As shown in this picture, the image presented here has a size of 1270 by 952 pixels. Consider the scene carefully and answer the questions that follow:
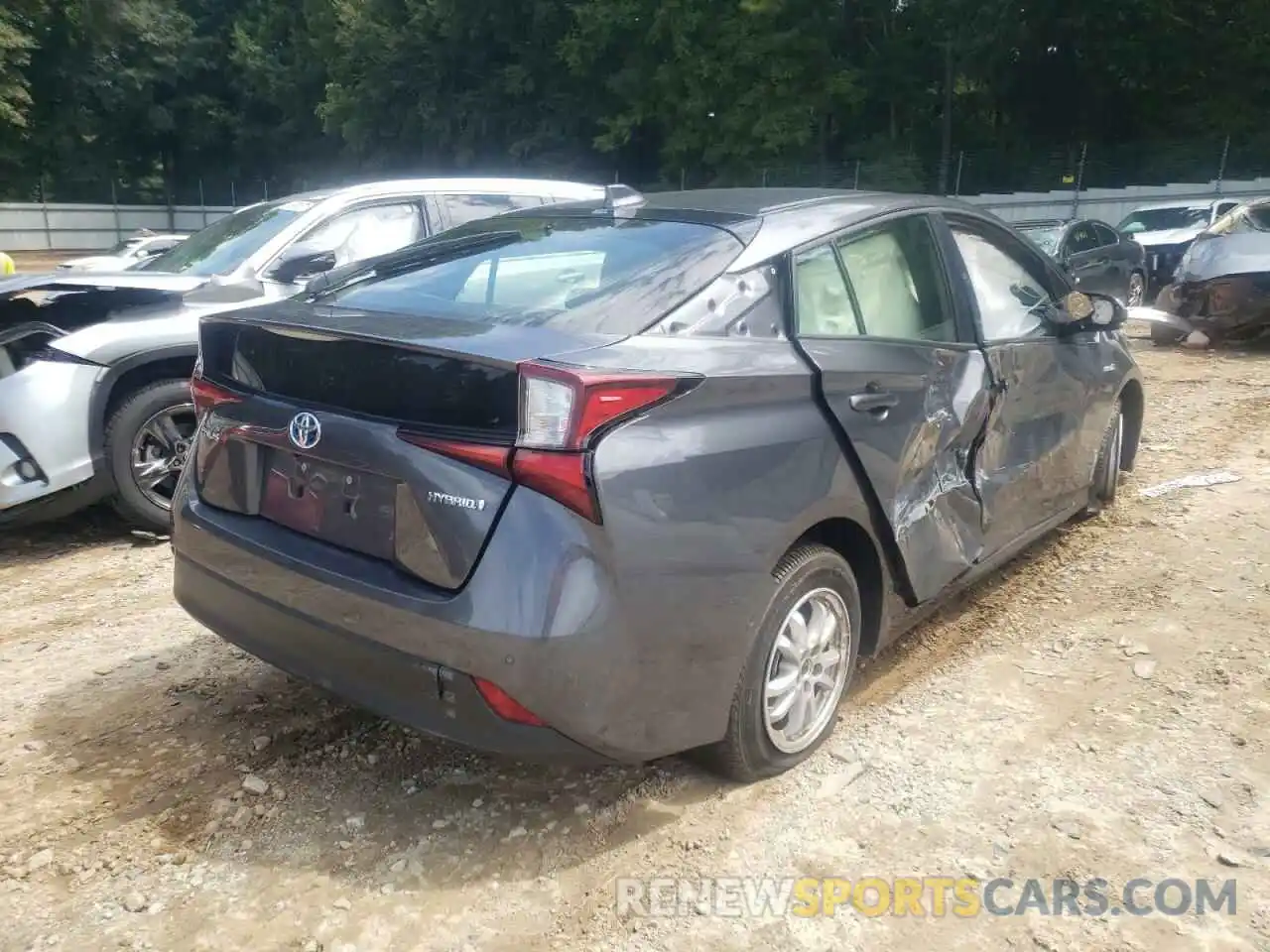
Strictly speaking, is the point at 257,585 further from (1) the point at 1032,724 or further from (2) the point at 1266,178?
(2) the point at 1266,178

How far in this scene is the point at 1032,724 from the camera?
3291 millimetres

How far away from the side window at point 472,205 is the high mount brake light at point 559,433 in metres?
4.39

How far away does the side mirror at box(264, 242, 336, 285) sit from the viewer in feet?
18.0

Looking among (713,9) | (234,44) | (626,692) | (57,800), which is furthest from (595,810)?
(234,44)

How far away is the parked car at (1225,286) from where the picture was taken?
961 cm

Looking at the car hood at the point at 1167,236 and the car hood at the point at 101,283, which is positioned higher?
the car hood at the point at 1167,236

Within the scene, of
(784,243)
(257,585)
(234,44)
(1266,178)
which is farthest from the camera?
(234,44)

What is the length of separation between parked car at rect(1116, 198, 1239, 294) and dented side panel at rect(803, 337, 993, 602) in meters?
12.6

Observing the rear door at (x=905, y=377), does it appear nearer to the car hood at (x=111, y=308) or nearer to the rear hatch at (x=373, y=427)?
the rear hatch at (x=373, y=427)

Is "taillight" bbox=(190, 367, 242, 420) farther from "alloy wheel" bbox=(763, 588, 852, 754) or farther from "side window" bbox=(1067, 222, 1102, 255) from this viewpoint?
"side window" bbox=(1067, 222, 1102, 255)

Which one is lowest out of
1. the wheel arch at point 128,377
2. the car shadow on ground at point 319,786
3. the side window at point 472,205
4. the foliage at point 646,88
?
the car shadow on ground at point 319,786

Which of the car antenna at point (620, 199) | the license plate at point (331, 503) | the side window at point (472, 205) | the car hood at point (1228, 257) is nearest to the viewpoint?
the license plate at point (331, 503)

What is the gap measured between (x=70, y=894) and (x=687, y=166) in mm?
38560

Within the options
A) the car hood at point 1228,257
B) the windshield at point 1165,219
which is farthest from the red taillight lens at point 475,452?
the windshield at point 1165,219
